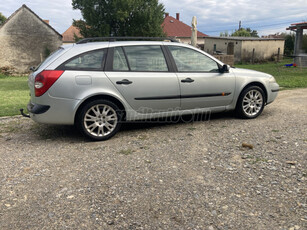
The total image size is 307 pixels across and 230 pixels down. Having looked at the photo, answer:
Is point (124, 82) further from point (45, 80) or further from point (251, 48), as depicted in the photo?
point (251, 48)

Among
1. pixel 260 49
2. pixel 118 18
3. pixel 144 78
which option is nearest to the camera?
pixel 144 78

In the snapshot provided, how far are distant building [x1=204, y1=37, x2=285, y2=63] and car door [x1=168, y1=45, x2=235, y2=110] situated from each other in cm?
2491

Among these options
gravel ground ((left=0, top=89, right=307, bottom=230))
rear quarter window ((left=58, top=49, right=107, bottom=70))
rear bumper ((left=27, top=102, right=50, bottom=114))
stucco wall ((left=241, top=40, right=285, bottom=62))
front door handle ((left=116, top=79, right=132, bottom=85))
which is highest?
stucco wall ((left=241, top=40, right=285, bottom=62))

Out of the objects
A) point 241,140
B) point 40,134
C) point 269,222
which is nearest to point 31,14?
point 40,134

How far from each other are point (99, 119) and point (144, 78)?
1.03m

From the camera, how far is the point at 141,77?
16.3 ft

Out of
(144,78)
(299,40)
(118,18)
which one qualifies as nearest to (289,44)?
(299,40)

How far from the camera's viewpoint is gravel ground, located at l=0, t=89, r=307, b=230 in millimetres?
2650

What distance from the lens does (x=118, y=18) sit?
81.3 feet

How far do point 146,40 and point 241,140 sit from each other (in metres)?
2.54

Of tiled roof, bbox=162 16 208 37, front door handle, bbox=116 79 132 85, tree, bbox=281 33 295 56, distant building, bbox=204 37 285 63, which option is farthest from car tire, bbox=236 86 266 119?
tiled roof, bbox=162 16 208 37

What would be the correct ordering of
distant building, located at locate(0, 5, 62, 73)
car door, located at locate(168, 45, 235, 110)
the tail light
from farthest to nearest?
distant building, located at locate(0, 5, 62, 73) < car door, located at locate(168, 45, 235, 110) < the tail light

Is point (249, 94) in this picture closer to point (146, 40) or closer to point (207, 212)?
point (146, 40)

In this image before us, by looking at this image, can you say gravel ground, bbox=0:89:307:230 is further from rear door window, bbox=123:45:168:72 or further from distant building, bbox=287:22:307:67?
distant building, bbox=287:22:307:67
